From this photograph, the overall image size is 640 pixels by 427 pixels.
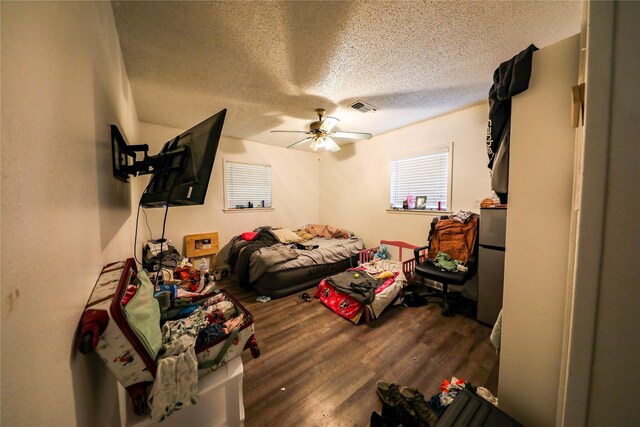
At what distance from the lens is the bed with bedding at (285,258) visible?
2.78 metres

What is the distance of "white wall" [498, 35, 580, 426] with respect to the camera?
0.85 m

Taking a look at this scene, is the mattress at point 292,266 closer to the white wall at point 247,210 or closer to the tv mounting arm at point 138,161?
the white wall at point 247,210

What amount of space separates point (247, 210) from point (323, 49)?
3007 mm

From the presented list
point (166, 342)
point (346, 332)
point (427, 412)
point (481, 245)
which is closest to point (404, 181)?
point (481, 245)

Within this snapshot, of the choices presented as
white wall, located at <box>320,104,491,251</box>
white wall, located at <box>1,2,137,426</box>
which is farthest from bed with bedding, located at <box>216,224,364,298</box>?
white wall, located at <box>1,2,137,426</box>

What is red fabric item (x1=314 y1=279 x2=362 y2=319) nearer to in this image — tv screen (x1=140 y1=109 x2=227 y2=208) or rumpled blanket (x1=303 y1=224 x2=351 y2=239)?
rumpled blanket (x1=303 y1=224 x2=351 y2=239)

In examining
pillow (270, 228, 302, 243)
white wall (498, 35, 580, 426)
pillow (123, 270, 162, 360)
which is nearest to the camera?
pillow (123, 270, 162, 360)

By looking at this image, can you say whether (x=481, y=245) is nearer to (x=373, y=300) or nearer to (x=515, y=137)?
(x=373, y=300)

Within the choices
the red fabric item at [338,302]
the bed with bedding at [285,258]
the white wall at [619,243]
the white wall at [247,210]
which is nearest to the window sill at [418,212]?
the bed with bedding at [285,258]

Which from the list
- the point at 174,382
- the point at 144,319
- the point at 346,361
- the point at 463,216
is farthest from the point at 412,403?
the point at 463,216

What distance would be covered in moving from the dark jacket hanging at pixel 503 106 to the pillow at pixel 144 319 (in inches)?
69.2

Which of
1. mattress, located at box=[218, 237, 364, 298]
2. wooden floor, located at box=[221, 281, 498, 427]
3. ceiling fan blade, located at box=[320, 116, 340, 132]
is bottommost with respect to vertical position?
wooden floor, located at box=[221, 281, 498, 427]

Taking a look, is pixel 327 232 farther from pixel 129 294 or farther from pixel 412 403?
pixel 129 294

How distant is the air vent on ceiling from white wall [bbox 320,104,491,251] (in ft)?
3.27
